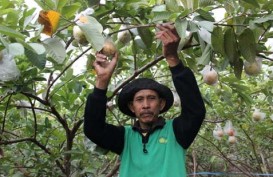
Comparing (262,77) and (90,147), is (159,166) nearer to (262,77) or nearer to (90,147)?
(90,147)

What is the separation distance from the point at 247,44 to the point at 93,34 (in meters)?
0.49

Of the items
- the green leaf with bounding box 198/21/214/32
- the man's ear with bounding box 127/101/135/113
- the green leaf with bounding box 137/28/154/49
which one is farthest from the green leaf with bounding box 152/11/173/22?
the man's ear with bounding box 127/101/135/113

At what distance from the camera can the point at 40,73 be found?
5.21ft

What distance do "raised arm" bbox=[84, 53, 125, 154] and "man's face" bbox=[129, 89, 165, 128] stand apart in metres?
0.11

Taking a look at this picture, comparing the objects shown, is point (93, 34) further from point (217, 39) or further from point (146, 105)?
point (146, 105)

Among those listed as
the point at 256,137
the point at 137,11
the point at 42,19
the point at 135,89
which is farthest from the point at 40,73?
the point at 256,137

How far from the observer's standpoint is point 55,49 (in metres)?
1.03

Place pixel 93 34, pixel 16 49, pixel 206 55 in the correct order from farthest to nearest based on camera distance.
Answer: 1. pixel 206 55
2. pixel 93 34
3. pixel 16 49

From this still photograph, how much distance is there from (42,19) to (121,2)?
315 mm

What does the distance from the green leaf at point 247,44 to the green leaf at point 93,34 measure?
45cm

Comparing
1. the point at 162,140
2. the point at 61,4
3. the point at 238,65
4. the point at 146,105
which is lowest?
the point at 162,140

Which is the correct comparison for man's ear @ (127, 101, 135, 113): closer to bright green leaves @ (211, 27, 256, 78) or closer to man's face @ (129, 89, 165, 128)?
man's face @ (129, 89, 165, 128)

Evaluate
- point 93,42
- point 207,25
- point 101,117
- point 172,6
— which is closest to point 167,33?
point 172,6

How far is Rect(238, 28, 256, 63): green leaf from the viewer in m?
1.19
